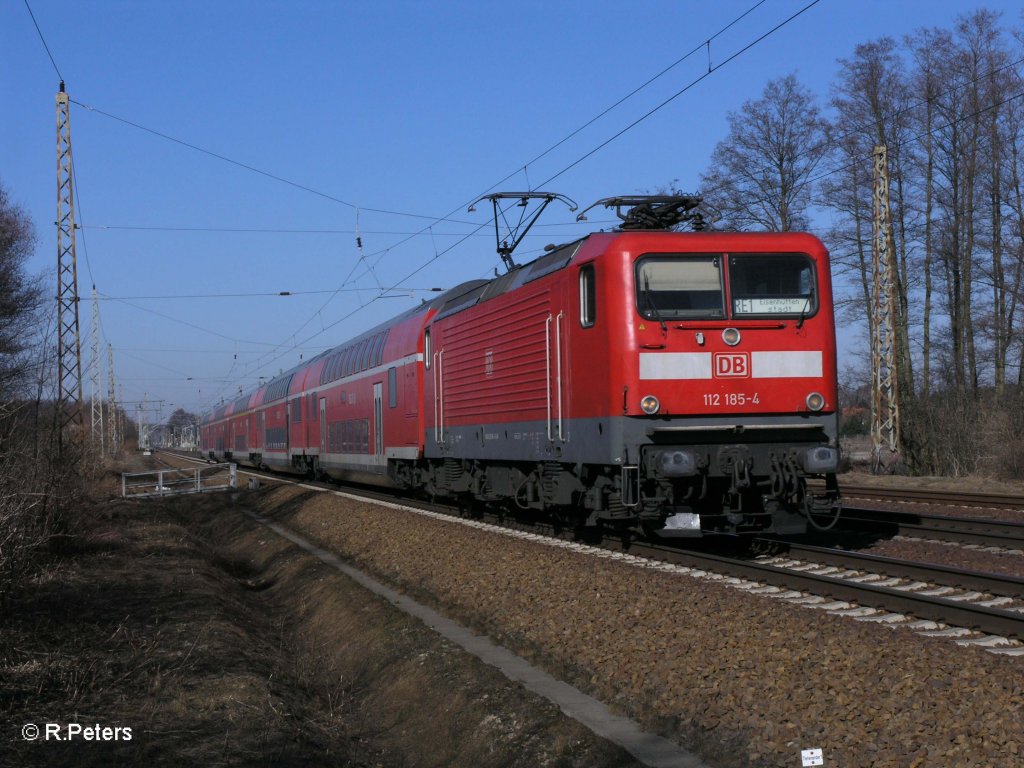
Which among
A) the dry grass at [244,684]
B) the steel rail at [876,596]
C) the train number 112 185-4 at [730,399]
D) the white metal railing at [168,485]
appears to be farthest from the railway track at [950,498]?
the white metal railing at [168,485]

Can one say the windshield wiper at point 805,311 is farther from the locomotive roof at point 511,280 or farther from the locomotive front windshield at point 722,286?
the locomotive roof at point 511,280

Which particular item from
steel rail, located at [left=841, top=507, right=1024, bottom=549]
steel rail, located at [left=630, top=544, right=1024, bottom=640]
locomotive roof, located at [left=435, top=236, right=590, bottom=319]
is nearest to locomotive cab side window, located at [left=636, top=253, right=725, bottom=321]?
locomotive roof, located at [left=435, top=236, right=590, bottom=319]

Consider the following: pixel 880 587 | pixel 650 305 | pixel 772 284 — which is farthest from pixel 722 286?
pixel 880 587

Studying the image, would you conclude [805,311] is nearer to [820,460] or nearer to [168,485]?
[820,460]

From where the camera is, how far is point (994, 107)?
3142 centimetres

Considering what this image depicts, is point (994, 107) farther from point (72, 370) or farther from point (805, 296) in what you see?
point (72, 370)

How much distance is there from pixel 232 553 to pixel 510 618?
11054mm

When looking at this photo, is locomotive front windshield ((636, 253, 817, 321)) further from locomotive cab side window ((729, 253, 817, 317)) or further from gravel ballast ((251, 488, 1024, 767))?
gravel ballast ((251, 488, 1024, 767))

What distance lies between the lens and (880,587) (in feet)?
28.9

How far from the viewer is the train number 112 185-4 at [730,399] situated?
10.8m

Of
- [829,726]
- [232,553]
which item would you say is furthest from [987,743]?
[232,553]

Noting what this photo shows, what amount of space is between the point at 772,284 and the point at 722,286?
60 cm

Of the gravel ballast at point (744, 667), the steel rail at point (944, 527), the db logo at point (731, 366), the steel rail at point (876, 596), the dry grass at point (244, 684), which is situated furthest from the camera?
the steel rail at point (944, 527)

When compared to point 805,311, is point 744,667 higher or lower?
lower
